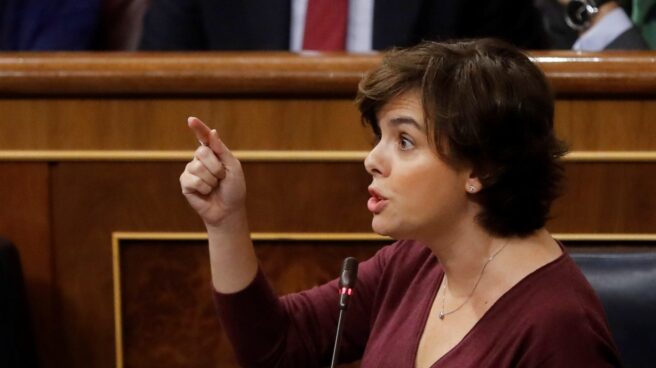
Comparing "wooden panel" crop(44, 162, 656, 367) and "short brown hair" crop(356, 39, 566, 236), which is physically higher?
"short brown hair" crop(356, 39, 566, 236)

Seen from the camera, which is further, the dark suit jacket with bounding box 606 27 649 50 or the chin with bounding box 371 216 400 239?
the dark suit jacket with bounding box 606 27 649 50

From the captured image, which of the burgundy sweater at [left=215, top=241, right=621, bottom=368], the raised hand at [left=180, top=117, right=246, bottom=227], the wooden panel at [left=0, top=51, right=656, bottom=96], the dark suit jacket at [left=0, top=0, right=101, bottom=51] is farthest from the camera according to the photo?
the dark suit jacket at [left=0, top=0, right=101, bottom=51]

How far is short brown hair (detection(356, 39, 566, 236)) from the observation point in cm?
107

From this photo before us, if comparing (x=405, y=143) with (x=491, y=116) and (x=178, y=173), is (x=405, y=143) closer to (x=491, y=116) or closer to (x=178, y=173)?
(x=491, y=116)

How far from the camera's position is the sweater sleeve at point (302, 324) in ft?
4.25

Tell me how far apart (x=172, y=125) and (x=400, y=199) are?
2.00ft

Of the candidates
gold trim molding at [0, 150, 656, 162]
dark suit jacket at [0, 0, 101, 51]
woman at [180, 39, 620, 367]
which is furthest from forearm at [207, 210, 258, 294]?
dark suit jacket at [0, 0, 101, 51]

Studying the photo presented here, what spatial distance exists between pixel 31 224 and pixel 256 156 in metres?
0.34

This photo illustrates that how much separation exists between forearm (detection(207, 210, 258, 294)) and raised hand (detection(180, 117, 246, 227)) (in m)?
0.01

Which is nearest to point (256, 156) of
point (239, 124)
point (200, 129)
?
point (239, 124)

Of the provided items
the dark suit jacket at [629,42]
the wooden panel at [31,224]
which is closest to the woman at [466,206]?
the wooden panel at [31,224]

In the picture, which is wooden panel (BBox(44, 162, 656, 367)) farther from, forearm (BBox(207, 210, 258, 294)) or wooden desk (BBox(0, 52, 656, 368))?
forearm (BBox(207, 210, 258, 294))

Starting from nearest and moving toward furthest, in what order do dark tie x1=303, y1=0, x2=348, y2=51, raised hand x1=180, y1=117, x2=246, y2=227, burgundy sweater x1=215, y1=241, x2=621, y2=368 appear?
burgundy sweater x1=215, y1=241, x2=621, y2=368 → raised hand x1=180, y1=117, x2=246, y2=227 → dark tie x1=303, y1=0, x2=348, y2=51

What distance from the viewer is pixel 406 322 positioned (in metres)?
1.23
